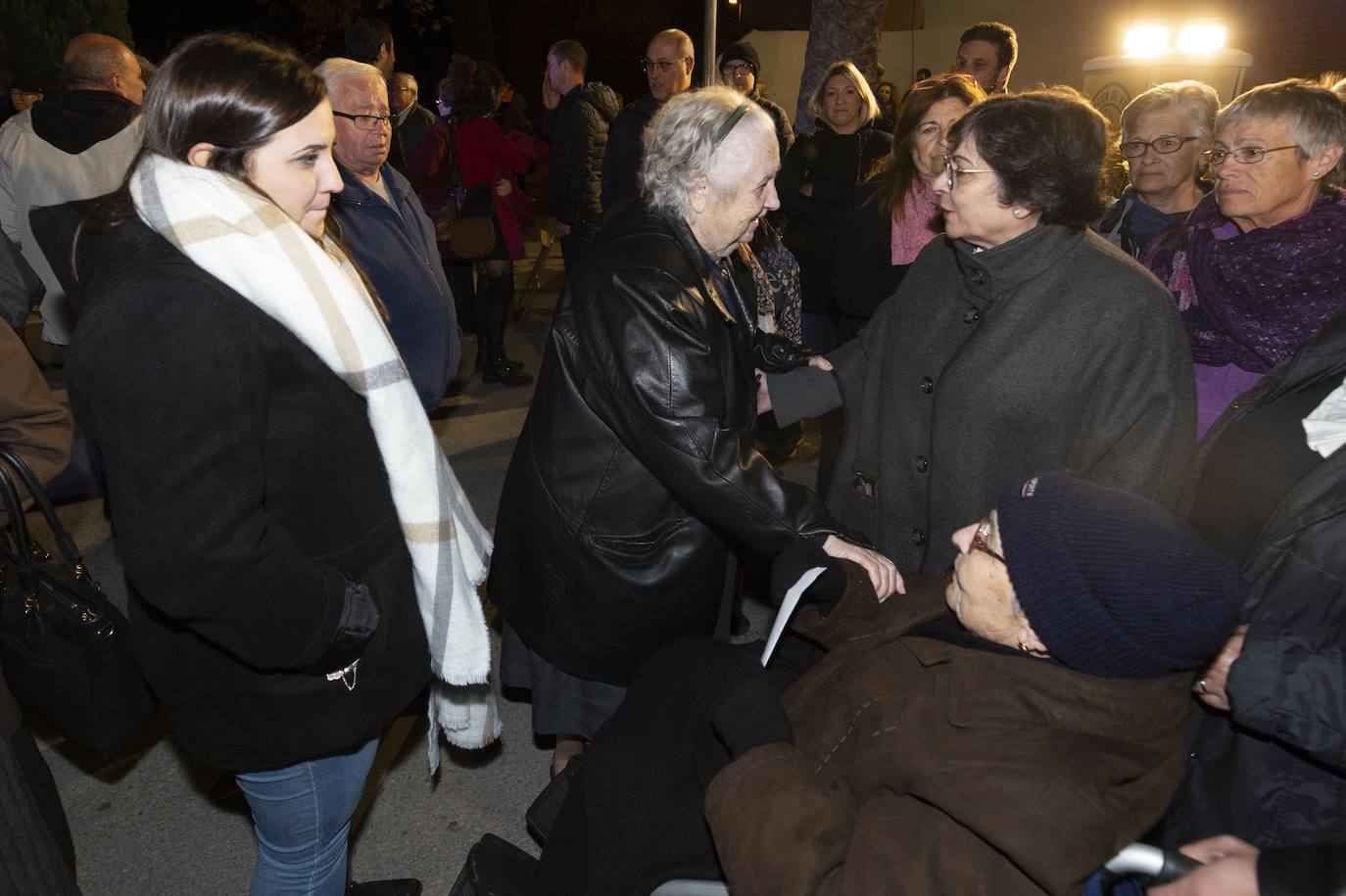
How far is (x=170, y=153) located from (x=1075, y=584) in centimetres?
163

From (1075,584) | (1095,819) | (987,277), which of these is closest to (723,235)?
(987,277)

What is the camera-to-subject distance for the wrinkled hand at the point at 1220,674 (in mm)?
1692

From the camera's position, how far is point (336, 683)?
1727 millimetres

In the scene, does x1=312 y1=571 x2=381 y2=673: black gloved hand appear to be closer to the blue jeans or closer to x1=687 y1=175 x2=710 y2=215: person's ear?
the blue jeans

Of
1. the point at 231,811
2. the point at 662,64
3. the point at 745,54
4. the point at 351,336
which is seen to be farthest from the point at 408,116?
the point at 351,336

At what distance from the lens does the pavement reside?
2635mm

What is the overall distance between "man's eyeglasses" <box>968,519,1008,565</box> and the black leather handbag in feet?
5.71

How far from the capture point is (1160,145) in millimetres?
3494

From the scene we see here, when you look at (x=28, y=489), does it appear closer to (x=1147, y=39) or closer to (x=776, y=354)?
(x=776, y=354)

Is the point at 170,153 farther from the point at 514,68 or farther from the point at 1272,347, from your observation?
the point at 514,68

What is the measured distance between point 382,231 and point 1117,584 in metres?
2.86

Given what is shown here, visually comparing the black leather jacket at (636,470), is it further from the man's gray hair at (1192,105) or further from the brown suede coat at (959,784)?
the man's gray hair at (1192,105)

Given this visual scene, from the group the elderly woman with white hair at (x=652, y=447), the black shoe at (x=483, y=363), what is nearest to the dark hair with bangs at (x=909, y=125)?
the elderly woman with white hair at (x=652, y=447)

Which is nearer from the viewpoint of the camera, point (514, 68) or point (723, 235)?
point (723, 235)
